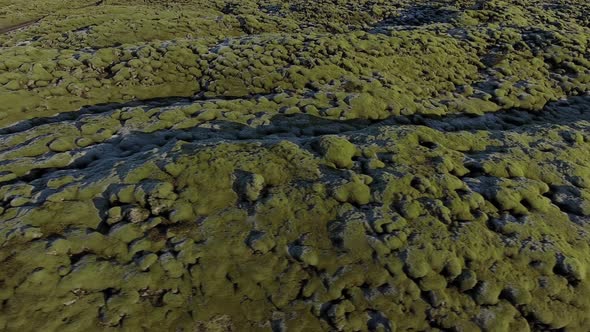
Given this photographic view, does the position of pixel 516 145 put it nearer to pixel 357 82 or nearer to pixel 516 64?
pixel 357 82

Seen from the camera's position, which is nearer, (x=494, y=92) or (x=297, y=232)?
(x=297, y=232)

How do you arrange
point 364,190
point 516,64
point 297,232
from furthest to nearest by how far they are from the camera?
point 516,64 → point 364,190 → point 297,232

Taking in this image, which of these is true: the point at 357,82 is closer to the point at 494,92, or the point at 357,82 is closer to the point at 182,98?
the point at 494,92

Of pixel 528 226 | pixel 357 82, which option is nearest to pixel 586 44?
pixel 357 82

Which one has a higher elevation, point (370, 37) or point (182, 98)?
point (370, 37)

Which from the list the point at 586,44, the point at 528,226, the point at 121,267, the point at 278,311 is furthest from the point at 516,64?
the point at 121,267

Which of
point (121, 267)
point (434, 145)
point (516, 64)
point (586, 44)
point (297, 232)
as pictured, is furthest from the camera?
point (586, 44)
